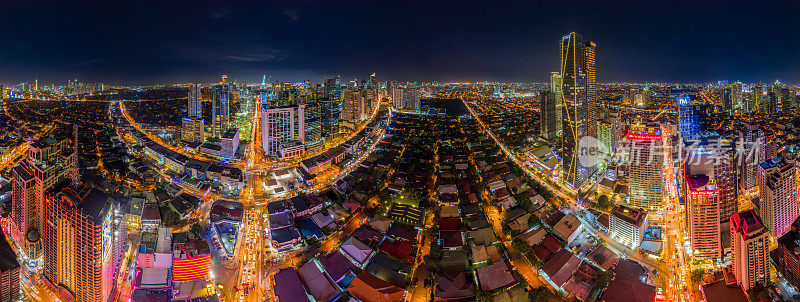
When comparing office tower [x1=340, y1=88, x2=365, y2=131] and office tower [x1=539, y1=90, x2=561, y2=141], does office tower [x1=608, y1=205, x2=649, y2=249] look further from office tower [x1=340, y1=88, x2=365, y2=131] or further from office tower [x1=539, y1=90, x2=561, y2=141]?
office tower [x1=340, y1=88, x2=365, y2=131]

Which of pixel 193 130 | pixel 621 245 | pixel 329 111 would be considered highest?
pixel 329 111

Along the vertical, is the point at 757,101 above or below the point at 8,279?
above

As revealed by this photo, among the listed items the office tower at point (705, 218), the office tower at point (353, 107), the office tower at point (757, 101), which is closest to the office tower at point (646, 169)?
the office tower at point (705, 218)

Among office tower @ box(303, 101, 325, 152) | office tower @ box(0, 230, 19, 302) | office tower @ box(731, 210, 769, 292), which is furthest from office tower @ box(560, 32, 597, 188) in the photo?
office tower @ box(0, 230, 19, 302)

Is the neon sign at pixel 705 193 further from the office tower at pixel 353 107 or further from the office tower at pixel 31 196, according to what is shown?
the office tower at pixel 353 107

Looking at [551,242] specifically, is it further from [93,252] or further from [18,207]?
[18,207]

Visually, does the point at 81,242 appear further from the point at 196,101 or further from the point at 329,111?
the point at 196,101

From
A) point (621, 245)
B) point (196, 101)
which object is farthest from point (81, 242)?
point (196, 101)
